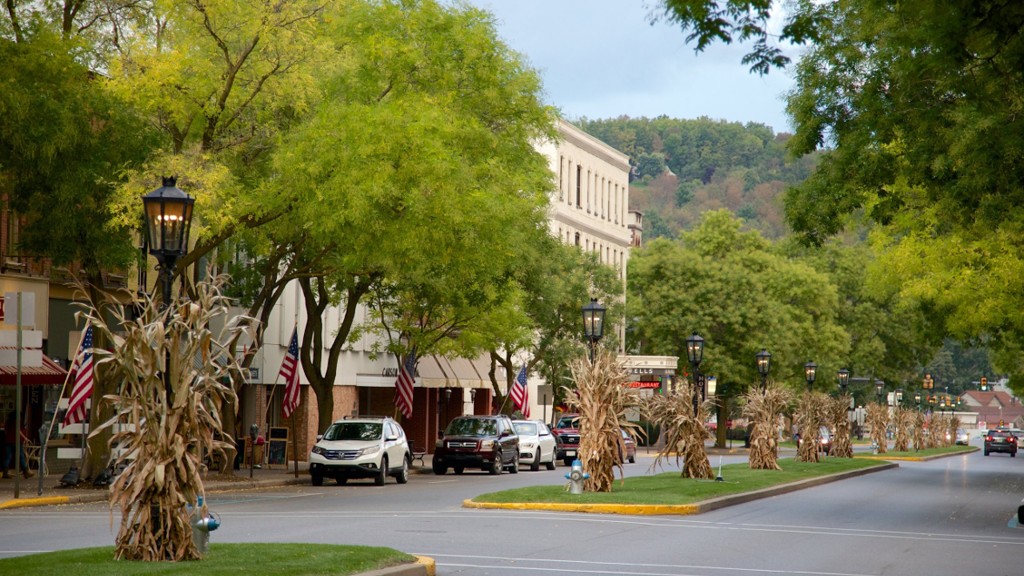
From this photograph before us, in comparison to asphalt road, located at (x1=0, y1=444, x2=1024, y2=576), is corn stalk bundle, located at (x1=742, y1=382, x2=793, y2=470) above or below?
above

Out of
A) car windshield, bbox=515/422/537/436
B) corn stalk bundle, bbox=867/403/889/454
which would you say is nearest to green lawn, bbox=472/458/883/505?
car windshield, bbox=515/422/537/436

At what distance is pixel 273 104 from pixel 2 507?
367 inches

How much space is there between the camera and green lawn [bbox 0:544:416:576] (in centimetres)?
1259

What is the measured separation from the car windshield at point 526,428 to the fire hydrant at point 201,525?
33.8 m

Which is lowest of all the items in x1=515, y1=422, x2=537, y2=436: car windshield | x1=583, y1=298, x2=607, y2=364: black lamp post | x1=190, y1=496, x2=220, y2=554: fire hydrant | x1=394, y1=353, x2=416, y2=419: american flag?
x1=190, y1=496, x2=220, y2=554: fire hydrant

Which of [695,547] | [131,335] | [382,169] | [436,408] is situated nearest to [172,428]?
[131,335]

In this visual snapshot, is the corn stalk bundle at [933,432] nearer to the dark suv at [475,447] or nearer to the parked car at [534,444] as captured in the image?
the parked car at [534,444]

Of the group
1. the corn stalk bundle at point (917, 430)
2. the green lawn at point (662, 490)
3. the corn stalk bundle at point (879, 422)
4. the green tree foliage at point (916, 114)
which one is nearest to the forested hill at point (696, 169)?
the corn stalk bundle at point (917, 430)

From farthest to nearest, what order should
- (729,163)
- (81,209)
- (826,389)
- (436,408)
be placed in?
(729,163)
(826,389)
(436,408)
(81,209)

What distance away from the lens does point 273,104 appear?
2859 cm

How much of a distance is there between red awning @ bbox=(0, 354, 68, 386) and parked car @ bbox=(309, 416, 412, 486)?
6.12m

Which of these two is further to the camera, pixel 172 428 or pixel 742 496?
pixel 742 496

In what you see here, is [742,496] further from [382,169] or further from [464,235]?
[382,169]

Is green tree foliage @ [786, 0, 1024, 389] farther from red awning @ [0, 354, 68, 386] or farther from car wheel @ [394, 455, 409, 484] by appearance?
red awning @ [0, 354, 68, 386]
